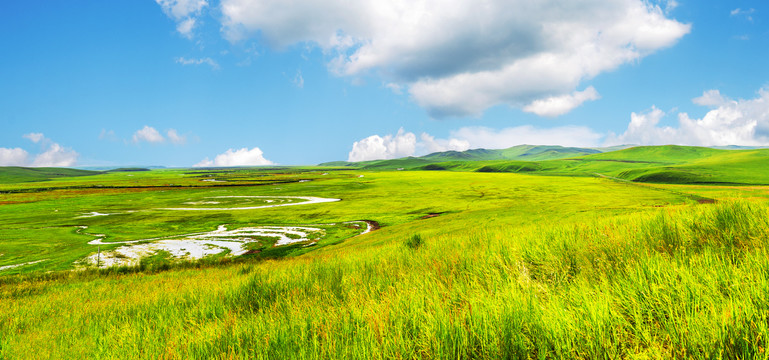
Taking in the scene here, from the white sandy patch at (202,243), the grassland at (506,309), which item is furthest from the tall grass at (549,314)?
the white sandy patch at (202,243)

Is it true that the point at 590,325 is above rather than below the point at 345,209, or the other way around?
above

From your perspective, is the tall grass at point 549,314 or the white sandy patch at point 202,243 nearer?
the tall grass at point 549,314

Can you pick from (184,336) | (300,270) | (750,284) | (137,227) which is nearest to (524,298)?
(750,284)

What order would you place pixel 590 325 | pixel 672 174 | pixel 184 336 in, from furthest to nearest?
1. pixel 672 174
2. pixel 184 336
3. pixel 590 325

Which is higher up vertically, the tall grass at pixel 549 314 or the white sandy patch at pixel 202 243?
the tall grass at pixel 549 314

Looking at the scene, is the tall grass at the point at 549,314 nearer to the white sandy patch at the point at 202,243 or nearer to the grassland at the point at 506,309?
the grassland at the point at 506,309

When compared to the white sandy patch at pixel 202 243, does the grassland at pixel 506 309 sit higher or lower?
higher

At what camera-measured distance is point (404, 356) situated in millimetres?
2383

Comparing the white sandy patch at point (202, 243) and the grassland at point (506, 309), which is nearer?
the grassland at point (506, 309)

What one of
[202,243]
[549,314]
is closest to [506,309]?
[549,314]

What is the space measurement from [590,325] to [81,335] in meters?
7.47

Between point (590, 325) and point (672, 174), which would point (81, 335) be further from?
point (672, 174)

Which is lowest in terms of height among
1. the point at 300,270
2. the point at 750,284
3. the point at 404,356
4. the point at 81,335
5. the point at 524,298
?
the point at 81,335

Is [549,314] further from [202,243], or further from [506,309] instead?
[202,243]
